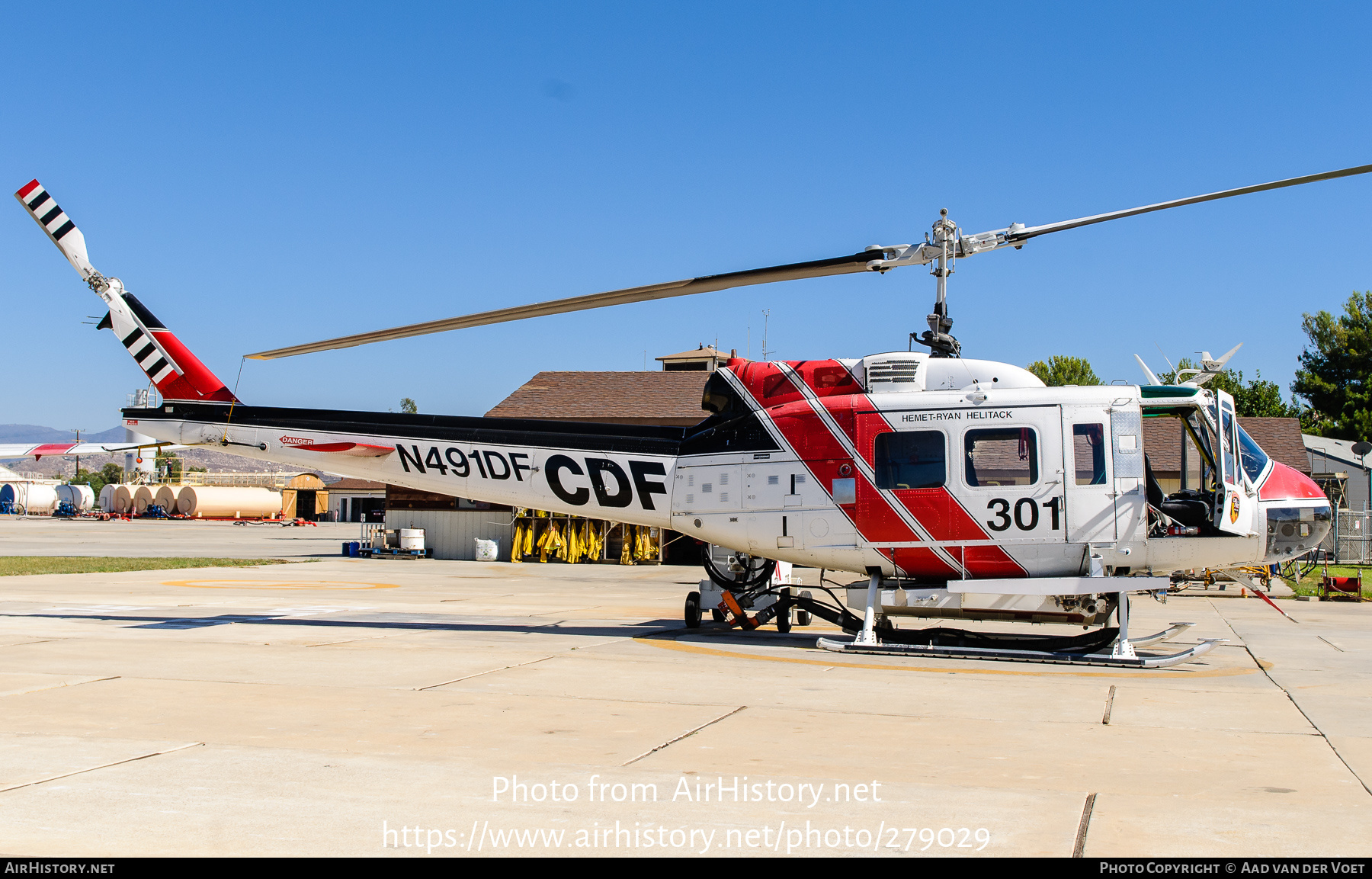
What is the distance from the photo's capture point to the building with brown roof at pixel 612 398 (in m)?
37.8

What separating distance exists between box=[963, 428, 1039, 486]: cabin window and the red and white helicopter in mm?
19

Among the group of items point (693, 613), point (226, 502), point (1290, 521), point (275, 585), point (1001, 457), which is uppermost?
point (1001, 457)

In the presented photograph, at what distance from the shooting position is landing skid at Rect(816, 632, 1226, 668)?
1065 cm

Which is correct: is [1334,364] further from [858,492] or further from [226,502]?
[226,502]

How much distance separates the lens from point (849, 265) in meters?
10.4

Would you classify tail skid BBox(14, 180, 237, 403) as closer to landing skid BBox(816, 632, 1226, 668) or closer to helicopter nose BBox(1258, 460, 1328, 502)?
landing skid BBox(816, 632, 1226, 668)

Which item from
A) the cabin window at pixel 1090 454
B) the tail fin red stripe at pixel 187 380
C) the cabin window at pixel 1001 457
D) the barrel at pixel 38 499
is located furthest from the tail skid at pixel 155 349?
the barrel at pixel 38 499

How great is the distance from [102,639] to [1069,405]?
1141 centimetres

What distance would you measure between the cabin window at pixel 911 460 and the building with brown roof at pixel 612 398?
2477 cm

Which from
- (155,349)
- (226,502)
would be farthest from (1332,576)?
(226,502)

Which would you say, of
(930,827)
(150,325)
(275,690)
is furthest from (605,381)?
(930,827)

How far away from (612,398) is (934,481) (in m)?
29.0

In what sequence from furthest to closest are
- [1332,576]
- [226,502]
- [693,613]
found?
[226,502] → [1332,576] → [693,613]

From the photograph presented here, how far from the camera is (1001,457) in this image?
38.0 ft
